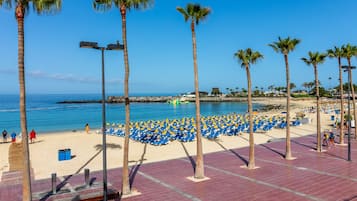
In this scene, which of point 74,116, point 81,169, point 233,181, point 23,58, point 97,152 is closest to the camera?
point 23,58

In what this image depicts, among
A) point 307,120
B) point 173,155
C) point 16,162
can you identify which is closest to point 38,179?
point 16,162

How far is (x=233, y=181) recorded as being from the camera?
1338cm

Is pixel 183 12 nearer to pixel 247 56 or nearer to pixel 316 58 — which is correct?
pixel 247 56

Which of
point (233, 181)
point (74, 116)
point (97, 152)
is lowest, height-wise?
point (74, 116)

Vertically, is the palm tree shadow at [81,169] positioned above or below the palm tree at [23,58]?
below

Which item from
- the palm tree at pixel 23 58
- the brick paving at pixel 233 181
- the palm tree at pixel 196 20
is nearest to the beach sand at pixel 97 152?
the brick paving at pixel 233 181

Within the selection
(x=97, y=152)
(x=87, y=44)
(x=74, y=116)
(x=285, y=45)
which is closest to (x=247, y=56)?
(x=285, y=45)

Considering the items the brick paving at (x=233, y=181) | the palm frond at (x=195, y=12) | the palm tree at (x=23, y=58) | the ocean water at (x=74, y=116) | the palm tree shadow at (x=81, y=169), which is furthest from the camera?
the ocean water at (x=74, y=116)

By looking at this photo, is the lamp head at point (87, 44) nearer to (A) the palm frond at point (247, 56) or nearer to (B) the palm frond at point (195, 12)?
(B) the palm frond at point (195, 12)

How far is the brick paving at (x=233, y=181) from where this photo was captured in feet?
37.1

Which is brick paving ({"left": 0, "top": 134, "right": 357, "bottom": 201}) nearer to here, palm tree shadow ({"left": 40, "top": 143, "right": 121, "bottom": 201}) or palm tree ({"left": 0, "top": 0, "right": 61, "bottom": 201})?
palm tree shadow ({"left": 40, "top": 143, "right": 121, "bottom": 201})

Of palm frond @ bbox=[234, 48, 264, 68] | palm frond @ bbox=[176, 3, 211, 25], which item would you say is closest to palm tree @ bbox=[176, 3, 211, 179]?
palm frond @ bbox=[176, 3, 211, 25]

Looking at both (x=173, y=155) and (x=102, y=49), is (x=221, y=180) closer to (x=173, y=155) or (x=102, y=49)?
(x=173, y=155)

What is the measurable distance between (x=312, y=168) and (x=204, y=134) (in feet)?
46.8
